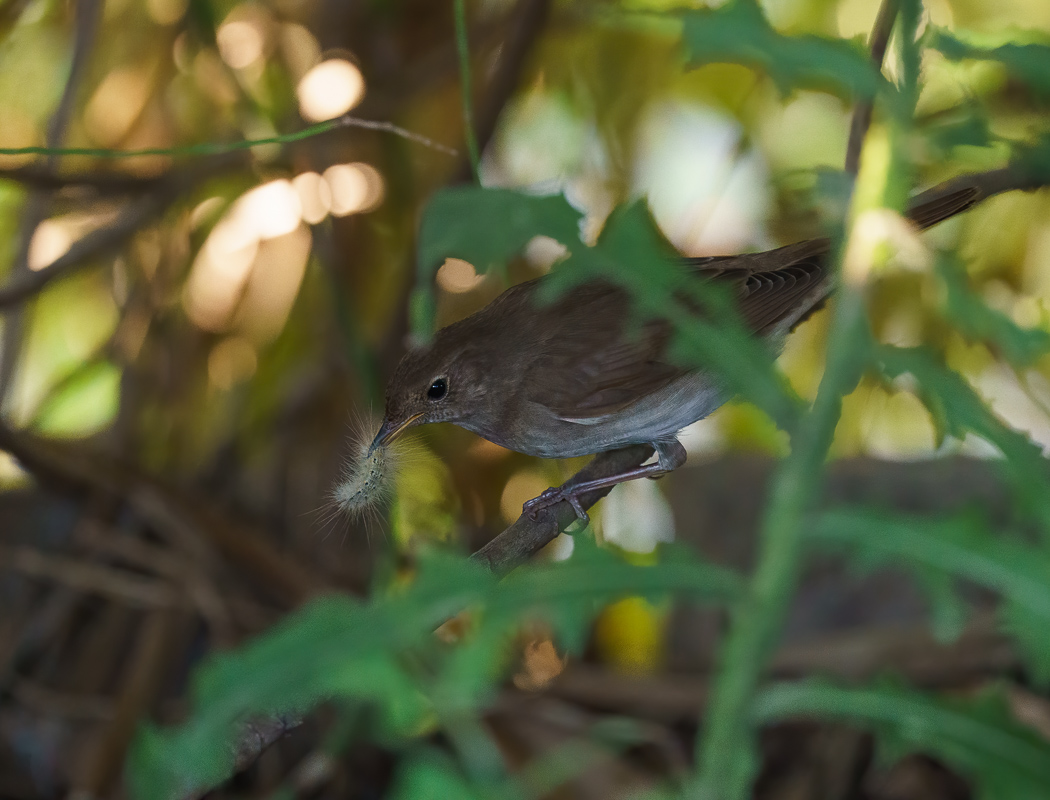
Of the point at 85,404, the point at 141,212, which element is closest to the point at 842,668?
the point at 141,212

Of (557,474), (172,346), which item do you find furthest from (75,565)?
(557,474)

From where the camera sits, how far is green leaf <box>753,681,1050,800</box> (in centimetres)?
80

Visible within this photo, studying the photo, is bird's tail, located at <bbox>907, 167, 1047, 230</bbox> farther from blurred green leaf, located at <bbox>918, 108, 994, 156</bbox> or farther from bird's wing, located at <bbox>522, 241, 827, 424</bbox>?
blurred green leaf, located at <bbox>918, 108, 994, 156</bbox>

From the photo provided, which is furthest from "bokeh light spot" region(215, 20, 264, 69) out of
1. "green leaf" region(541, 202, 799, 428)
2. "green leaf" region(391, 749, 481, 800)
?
"green leaf" region(391, 749, 481, 800)

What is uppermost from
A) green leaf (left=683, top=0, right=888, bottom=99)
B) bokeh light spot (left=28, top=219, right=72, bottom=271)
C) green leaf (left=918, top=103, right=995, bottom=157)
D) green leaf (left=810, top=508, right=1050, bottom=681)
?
Answer: green leaf (left=683, top=0, right=888, bottom=99)

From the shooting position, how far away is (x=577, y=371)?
7.75 feet

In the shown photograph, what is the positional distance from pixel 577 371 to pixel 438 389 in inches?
13.4

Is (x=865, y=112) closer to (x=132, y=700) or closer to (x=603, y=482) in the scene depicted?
(x=603, y=482)

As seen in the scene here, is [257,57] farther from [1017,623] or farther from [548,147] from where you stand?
[1017,623]

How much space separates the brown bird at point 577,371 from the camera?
2.25 meters

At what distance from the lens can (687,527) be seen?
332 cm

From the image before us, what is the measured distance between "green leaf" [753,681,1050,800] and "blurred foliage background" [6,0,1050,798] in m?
1.86

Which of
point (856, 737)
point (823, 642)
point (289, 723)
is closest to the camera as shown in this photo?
point (289, 723)

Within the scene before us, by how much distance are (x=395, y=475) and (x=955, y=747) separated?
134 cm
